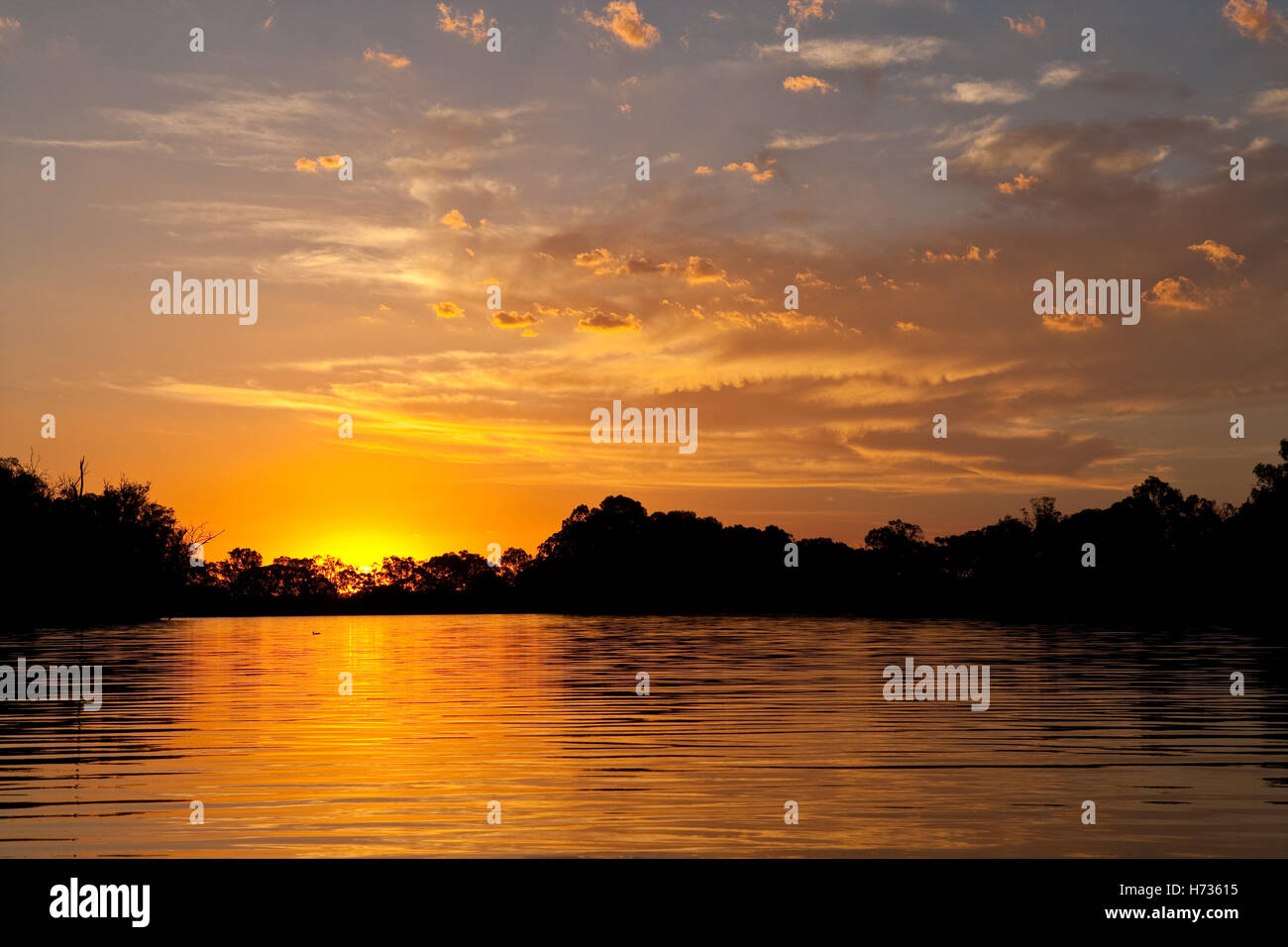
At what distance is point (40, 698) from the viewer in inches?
1316

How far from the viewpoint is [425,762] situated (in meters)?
20.6

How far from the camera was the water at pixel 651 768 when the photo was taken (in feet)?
46.0

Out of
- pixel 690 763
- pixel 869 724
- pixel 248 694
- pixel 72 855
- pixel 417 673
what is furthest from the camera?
pixel 417 673

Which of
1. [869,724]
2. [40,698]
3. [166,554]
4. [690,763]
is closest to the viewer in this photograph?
[690,763]

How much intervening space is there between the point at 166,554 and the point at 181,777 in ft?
468

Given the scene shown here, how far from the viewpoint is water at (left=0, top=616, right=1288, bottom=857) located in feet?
46.0

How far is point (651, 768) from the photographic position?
779 inches
